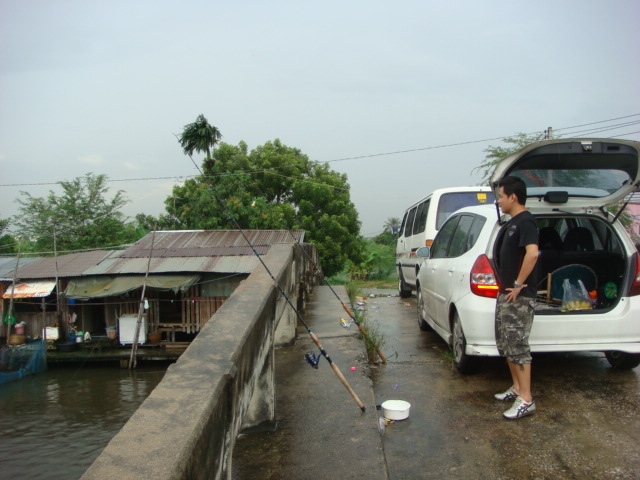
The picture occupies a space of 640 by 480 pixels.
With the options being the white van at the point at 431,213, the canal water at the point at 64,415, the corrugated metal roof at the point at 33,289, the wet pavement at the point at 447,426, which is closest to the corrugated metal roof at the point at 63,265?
the corrugated metal roof at the point at 33,289

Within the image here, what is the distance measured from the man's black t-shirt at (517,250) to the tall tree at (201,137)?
93.4ft

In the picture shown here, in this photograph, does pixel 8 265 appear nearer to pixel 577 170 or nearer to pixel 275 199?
pixel 275 199

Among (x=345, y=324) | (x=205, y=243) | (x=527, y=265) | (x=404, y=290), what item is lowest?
(x=345, y=324)

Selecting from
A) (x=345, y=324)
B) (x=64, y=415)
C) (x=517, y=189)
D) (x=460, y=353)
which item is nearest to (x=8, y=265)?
(x=64, y=415)

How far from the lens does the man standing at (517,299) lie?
347cm

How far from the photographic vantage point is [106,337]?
22297mm

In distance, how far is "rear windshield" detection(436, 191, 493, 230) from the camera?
8.20 metres

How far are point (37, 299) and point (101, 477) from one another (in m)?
24.9

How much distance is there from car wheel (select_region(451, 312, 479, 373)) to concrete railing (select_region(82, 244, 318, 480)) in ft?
6.24

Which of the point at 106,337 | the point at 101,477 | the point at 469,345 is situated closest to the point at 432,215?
the point at 469,345

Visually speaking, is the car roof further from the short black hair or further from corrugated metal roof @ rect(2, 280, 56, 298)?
corrugated metal roof @ rect(2, 280, 56, 298)

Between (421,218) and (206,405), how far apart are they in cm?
772

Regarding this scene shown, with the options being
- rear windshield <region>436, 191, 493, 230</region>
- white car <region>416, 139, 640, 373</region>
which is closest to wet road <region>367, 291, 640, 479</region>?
white car <region>416, 139, 640, 373</region>

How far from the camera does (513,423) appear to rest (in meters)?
3.46
